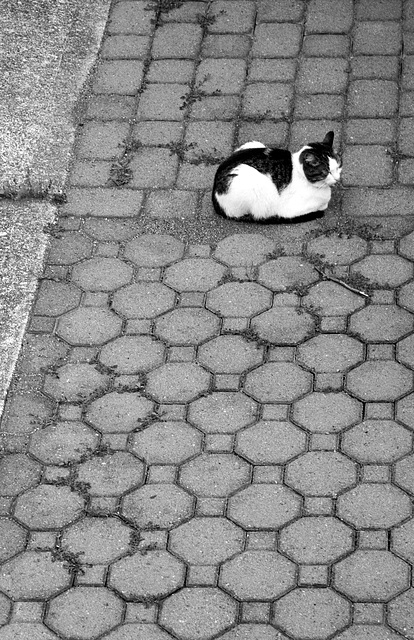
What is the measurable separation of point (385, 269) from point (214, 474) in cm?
183

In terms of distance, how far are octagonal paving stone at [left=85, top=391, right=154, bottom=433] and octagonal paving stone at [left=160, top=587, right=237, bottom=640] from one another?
1.09 metres

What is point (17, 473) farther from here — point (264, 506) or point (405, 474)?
point (405, 474)

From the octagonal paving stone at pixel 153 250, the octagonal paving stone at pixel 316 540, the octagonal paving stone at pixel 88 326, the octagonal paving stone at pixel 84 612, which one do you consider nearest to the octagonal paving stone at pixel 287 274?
the octagonal paving stone at pixel 153 250

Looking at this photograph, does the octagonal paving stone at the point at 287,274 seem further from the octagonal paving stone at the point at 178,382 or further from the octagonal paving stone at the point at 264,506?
the octagonal paving stone at the point at 264,506

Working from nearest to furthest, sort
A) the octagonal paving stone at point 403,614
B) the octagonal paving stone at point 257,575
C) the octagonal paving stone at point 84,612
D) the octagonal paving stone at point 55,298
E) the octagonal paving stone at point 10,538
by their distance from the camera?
the octagonal paving stone at point 403,614
the octagonal paving stone at point 84,612
the octagonal paving stone at point 257,575
the octagonal paving stone at point 10,538
the octagonal paving stone at point 55,298

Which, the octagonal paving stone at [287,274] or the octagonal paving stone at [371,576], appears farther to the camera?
the octagonal paving stone at [287,274]

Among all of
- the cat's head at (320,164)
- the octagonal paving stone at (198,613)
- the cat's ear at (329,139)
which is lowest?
the octagonal paving stone at (198,613)

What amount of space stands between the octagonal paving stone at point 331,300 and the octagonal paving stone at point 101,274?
1107 mm

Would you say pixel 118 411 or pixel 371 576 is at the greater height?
pixel 118 411

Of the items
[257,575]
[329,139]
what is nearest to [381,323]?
[329,139]

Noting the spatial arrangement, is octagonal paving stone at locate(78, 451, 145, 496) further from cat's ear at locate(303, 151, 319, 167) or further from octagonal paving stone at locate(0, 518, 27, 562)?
cat's ear at locate(303, 151, 319, 167)

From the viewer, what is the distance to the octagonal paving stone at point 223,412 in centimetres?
604

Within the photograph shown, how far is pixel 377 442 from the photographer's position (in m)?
5.88

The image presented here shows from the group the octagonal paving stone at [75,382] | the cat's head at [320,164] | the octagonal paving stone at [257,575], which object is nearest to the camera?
the octagonal paving stone at [257,575]
